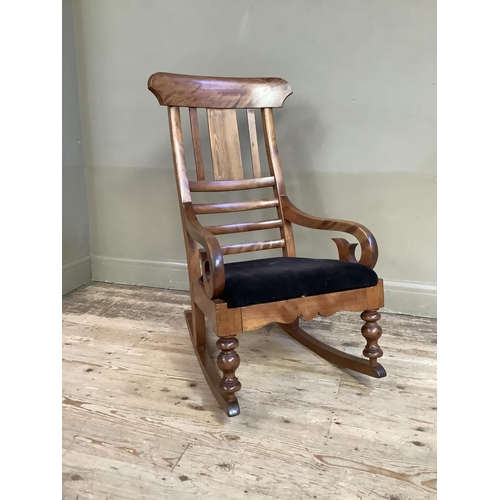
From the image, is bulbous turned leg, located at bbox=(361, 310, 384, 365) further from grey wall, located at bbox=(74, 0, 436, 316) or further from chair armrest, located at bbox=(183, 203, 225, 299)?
grey wall, located at bbox=(74, 0, 436, 316)

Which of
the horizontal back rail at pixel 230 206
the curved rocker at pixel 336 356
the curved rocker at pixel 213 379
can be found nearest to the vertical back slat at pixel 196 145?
the horizontal back rail at pixel 230 206

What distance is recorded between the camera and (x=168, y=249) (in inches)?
89.2

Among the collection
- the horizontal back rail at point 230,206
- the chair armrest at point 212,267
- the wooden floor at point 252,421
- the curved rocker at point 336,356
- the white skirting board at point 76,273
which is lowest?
the wooden floor at point 252,421

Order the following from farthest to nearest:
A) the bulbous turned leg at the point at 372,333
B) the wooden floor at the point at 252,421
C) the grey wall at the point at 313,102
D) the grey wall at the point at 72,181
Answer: the grey wall at the point at 72,181 < the grey wall at the point at 313,102 < the bulbous turned leg at the point at 372,333 < the wooden floor at the point at 252,421

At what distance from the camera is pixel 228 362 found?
3.83ft

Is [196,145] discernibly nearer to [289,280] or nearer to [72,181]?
[289,280]

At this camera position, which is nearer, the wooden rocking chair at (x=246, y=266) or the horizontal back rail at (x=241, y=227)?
the wooden rocking chair at (x=246, y=266)

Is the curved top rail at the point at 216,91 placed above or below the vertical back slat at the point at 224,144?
above

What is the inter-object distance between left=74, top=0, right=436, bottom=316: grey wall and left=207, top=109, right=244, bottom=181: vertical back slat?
1.29 feet

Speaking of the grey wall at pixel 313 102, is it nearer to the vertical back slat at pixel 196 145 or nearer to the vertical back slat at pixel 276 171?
the vertical back slat at pixel 276 171

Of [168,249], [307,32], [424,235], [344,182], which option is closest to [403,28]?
[307,32]

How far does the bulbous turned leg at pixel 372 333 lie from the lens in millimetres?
1330

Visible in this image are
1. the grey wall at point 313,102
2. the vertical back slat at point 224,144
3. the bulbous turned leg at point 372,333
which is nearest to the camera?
the bulbous turned leg at point 372,333

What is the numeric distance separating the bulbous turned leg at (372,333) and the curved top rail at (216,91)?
2.80 ft
